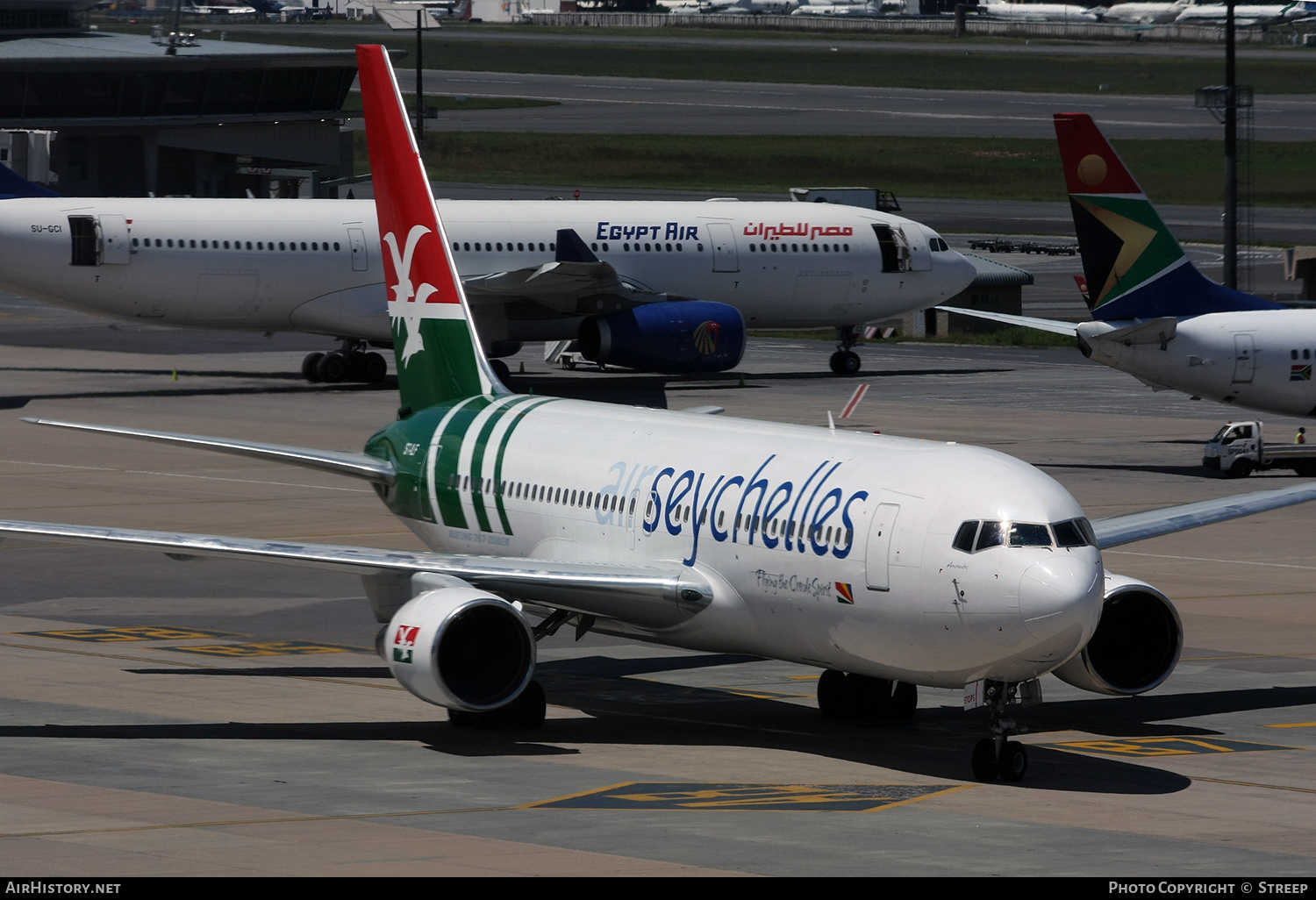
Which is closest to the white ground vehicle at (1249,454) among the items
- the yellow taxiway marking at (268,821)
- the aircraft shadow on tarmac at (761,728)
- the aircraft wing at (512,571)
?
the aircraft shadow on tarmac at (761,728)

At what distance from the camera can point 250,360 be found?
2867 inches

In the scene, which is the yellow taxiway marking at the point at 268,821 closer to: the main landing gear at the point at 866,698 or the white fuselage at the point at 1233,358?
the main landing gear at the point at 866,698

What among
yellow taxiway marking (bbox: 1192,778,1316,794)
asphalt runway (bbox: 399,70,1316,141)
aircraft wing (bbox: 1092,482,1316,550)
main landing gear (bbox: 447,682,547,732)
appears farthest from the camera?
asphalt runway (bbox: 399,70,1316,141)

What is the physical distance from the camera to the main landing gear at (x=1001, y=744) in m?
21.6

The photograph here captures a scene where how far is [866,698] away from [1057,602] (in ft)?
16.0

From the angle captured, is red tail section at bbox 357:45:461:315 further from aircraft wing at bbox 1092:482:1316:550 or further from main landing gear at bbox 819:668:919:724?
aircraft wing at bbox 1092:482:1316:550

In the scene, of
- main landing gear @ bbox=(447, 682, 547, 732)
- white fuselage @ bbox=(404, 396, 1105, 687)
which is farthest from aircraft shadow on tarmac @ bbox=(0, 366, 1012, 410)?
main landing gear @ bbox=(447, 682, 547, 732)

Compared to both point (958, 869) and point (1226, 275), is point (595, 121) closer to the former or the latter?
point (1226, 275)

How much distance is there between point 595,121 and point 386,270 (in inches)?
5518

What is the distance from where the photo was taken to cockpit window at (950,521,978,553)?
2130cm

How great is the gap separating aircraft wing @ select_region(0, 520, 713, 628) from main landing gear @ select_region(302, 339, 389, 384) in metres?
40.7

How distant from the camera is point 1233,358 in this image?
1891 inches

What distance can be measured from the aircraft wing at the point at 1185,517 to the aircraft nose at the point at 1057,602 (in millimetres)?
4311

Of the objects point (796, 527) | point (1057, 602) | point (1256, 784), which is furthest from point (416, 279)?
point (1256, 784)
